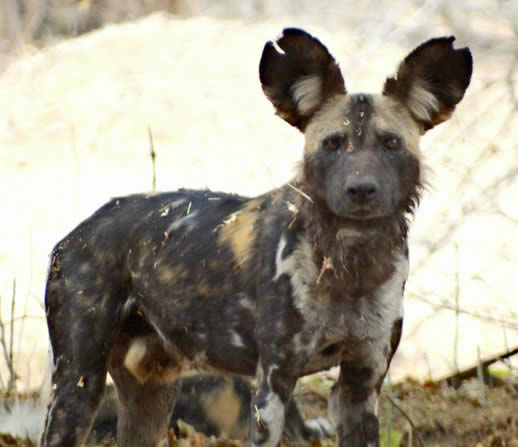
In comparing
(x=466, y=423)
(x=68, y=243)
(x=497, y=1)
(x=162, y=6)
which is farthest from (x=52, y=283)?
(x=162, y=6)

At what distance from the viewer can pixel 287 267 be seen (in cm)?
276

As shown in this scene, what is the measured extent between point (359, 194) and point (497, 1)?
5802 mm

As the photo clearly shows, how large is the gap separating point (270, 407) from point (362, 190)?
667 millimetres

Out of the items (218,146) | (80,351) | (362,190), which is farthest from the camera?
(218,146)

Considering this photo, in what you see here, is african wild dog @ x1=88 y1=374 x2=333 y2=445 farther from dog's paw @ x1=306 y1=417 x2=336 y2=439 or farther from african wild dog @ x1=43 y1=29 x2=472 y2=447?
african wild dog @ x1=43 y1=29 x2=472 y2=447

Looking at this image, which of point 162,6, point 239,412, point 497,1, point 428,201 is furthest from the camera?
point 162,6

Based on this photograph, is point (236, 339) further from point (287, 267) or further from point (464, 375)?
point (464, 375)

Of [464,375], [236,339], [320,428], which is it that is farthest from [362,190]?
[464,375]

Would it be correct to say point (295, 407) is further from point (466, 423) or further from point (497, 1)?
point (497, 1)

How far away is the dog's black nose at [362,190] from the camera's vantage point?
8.36 ft

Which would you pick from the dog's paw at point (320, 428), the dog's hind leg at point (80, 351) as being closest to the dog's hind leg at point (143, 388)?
the dog's hind leg at point (80, 351)

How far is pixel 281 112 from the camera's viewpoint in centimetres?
288

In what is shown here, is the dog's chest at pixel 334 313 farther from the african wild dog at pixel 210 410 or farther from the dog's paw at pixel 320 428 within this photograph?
the african wild dog at pixel 210 410

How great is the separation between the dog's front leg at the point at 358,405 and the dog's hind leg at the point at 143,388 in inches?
27.5
